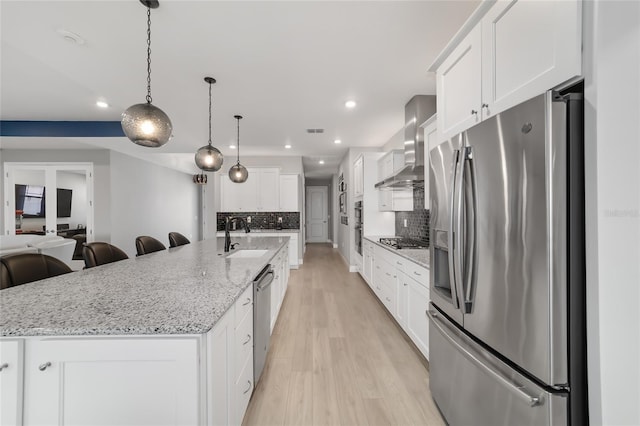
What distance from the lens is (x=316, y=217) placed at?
11.1 m

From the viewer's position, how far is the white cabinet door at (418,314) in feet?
7.07

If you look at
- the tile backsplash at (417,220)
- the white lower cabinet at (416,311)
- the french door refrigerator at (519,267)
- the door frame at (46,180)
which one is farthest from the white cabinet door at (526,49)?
the door frame at (46,180)

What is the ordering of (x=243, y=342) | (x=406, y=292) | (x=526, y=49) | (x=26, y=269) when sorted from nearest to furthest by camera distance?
1. (x=526, y=49)
2. (x=243, y=342)
3. (x=26, y=269)
4. (x=406, y=292)

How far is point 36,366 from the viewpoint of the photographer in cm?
96

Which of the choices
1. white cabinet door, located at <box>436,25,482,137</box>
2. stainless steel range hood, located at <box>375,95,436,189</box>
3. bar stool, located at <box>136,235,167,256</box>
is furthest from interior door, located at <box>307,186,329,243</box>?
white cabinet door, located at <box>436,25,482,137</box>

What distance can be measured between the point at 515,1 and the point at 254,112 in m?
3.15

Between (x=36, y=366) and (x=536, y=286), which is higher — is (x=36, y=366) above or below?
below

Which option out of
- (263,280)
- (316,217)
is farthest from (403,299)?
(316,217)

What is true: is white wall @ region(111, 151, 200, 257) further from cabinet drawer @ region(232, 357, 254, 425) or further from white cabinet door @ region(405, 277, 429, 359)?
white cabinet door @ region(405, 277, 429, 359)

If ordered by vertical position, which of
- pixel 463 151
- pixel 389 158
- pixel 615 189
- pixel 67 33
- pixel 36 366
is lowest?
pixel 36 366

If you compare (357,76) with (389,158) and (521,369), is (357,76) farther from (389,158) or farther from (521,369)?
(521,369)

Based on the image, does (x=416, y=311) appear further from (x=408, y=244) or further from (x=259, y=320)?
(x=259, y=320)

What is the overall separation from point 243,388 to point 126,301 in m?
0.81

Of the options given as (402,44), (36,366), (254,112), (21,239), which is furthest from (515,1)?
(21,239)
